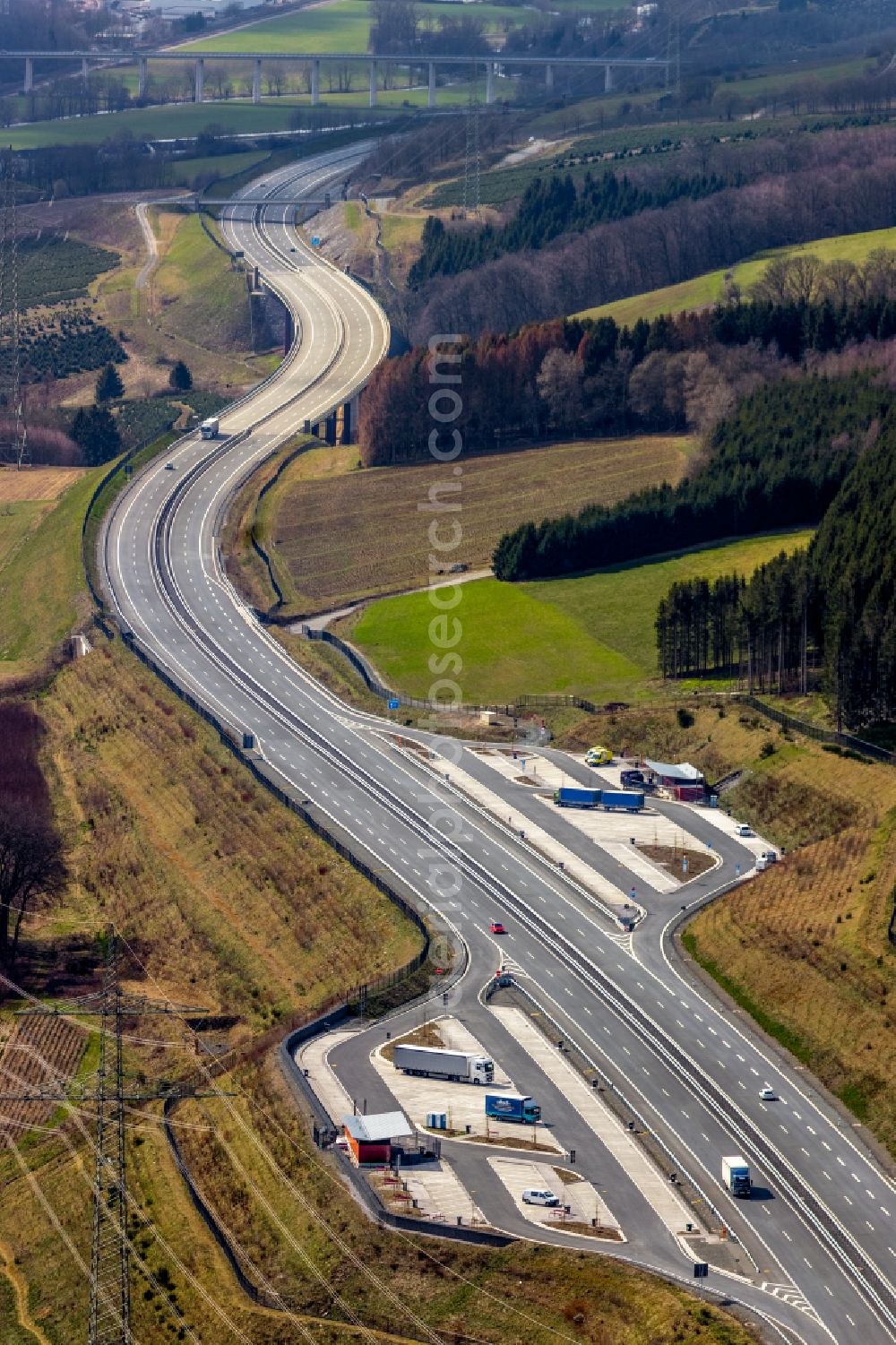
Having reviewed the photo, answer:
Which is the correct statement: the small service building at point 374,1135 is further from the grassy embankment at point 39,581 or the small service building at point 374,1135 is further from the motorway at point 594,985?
the grassy embankment at point 39,581

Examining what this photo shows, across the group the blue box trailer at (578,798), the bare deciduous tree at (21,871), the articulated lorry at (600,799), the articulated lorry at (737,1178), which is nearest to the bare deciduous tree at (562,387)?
the articulated lorry at (600,799)

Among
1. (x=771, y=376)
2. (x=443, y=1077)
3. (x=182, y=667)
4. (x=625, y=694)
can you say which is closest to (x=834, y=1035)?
(x=443, y=1077)

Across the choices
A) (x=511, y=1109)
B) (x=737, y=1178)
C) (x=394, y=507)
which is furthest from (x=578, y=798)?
(x=394, y=507)

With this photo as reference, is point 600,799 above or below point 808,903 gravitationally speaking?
below

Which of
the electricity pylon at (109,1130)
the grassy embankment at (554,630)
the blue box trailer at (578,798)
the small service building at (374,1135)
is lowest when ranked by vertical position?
the electricity pylon at (109,1130)

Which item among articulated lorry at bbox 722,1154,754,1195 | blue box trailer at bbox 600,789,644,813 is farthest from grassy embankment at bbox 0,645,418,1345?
articulated lorry at bbox 722,1154,754,1195

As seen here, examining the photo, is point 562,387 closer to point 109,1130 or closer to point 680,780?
point 680,780

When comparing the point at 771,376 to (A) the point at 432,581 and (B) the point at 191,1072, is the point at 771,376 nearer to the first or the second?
(A) the point at 432,581
